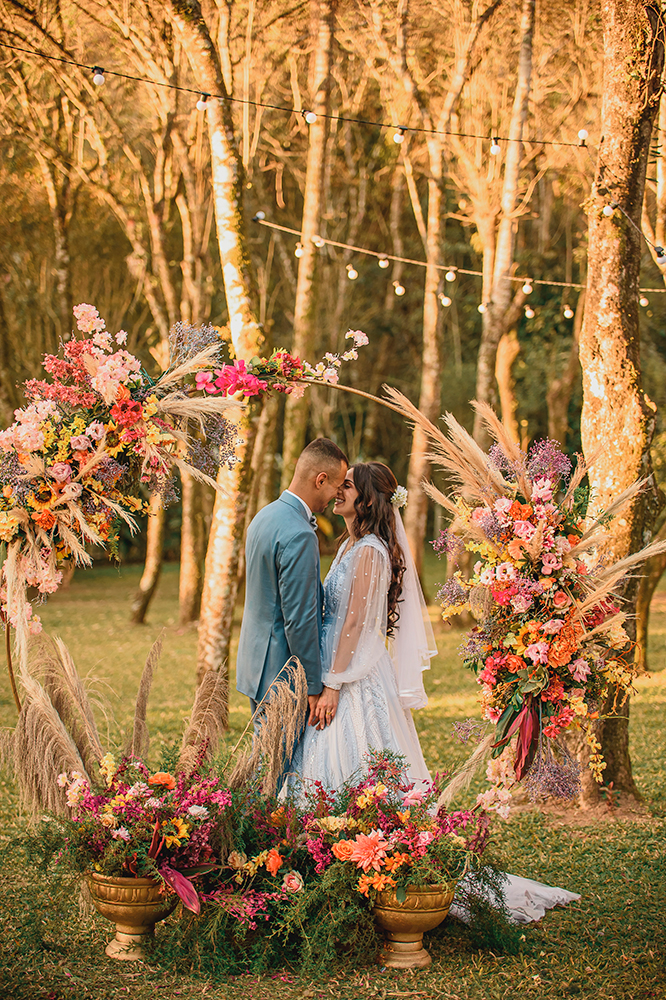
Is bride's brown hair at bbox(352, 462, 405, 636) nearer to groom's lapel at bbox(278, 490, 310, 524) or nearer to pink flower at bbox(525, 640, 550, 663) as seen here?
groom's lapel at bbox(278, 490, 310, 524)

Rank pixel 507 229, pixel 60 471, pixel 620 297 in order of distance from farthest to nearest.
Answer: pixel 507 229, pixel 620 297, pixel 60 471

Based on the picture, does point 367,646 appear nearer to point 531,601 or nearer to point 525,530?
point 531,601

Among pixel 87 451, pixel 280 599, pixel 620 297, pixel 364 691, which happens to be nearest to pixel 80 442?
pixel 87 451

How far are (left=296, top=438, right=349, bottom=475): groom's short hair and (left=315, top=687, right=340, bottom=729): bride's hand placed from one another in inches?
43.7

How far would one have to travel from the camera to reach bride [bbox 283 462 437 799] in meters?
4.66

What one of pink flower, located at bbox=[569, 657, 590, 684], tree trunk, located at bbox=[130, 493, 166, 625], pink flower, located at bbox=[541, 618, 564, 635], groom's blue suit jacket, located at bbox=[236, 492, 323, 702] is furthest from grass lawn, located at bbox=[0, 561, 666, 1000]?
tree trunk, located at bbox=[130, 493, 166, 625]

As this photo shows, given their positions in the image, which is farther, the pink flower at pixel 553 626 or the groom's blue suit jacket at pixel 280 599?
the groom's blue suit jacket at pixel 280 599

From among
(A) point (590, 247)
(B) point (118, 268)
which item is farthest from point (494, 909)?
(B) point (118, 268)

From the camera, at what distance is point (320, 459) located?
478 centimetres

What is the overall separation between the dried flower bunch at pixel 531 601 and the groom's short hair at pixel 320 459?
2.03 feet

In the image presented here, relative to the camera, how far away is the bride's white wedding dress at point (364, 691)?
4637 mm

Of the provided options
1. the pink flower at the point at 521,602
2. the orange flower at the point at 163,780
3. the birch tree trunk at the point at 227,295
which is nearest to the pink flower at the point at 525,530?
the pink flower at the point at 521,602

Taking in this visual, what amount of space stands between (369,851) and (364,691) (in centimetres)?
101

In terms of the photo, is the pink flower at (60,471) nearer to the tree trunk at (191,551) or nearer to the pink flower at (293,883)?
the pink flower at (293,883)
